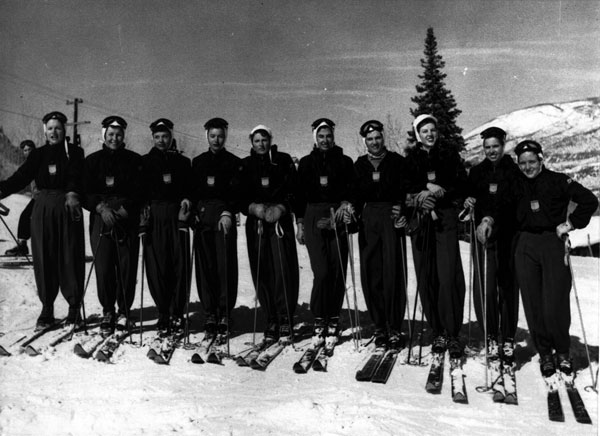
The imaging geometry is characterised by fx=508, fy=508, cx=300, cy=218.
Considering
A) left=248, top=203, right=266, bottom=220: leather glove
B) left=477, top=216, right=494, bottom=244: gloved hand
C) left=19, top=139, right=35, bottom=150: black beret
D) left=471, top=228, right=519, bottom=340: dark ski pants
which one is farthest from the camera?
left=19, top=139, right=35, bottom=150: black beret

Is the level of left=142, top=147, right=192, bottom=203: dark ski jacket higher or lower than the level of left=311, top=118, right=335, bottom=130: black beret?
lower

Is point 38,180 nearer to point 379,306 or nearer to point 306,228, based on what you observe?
point 306,228

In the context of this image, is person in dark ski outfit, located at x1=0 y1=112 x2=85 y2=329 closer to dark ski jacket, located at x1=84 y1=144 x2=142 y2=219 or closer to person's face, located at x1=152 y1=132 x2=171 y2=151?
dark ski jacket, located at x1=84 y1=144 x2=142 y2=219

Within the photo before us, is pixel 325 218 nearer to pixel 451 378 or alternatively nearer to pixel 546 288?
pixel 451 378

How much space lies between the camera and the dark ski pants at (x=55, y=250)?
19.2 ft

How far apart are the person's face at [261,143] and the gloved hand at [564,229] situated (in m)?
3.10

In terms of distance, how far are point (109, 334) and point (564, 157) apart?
549 centimetres

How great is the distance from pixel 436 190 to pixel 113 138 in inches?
144

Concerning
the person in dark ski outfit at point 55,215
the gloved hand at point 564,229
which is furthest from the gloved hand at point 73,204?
the gloved hand at point 564,229

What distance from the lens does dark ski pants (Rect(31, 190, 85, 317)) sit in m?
5.85

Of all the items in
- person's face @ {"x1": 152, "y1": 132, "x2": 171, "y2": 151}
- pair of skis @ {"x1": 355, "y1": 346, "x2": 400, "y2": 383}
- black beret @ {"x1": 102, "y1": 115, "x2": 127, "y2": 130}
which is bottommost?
pair of skis @ {"x1": 355, "y1": 346, "x2": 400, "y2": 383}

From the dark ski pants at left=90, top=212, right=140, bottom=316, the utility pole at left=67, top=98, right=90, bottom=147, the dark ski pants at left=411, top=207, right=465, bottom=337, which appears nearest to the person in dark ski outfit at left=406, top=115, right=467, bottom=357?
the dark ski pants at left=411, top=207, right=465, bottom=337

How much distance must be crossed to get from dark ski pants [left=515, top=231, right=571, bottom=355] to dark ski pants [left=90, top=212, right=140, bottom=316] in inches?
164

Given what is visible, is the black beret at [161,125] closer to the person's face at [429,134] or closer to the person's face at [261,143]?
the person's face at [261,143]
